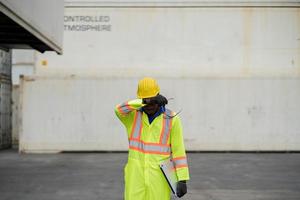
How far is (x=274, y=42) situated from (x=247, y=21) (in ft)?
3.65

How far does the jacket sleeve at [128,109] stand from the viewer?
4328mm

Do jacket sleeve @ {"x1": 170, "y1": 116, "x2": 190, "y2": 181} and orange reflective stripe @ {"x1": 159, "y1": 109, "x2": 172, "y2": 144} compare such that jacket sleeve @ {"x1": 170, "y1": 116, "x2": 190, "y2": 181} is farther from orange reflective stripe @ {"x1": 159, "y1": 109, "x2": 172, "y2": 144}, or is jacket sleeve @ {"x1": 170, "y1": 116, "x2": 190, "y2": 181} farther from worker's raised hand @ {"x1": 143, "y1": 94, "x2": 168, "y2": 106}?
worker's raised hand @ {"x1": 143, "y1": 94, "x2": 168, "y2": 106}

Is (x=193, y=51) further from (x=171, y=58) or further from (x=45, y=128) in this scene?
(x=45, y=128)

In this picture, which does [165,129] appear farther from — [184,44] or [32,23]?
[184,44]

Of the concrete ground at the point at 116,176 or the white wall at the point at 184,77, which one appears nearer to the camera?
the concrete ground at the point at 116,176

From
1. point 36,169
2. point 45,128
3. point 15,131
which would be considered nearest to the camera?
point 36,169

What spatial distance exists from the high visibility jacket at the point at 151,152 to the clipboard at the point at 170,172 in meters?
0.03

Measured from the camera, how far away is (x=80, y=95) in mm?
15375

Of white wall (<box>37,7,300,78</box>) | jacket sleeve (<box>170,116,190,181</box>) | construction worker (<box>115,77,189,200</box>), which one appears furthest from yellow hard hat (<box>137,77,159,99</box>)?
white wall (<box>37,7,300,78</box>)

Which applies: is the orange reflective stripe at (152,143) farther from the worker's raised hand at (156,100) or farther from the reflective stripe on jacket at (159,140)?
the worker's raised hand at (156,100)

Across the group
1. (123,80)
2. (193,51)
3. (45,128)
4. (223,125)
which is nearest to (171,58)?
(193,51)

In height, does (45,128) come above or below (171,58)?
below

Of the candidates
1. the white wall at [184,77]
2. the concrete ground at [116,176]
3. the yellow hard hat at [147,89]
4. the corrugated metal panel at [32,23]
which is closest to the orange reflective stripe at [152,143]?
the yellow hard hat at [147,89]

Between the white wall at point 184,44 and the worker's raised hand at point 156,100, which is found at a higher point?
the white wall at point 184,44
